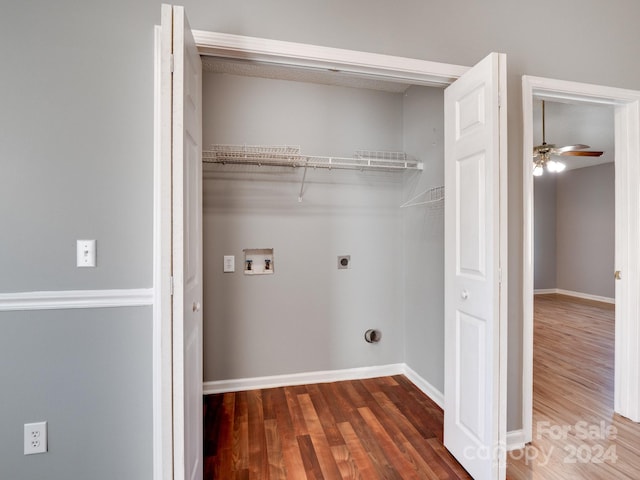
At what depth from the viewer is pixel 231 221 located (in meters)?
2.62

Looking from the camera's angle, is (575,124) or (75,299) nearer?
(75,299)

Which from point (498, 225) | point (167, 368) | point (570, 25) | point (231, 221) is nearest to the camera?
point (167, 368)

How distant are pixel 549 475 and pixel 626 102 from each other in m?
2.43

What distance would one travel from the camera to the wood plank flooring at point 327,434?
5.66 ft

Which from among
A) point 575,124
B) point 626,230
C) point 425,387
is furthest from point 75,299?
point 575,124

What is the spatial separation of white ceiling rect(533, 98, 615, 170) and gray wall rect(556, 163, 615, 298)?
3.41 feet

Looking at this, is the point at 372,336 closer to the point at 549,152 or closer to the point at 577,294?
the point at 549,152

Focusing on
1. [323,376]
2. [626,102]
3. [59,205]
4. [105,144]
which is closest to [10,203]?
Result: [59,205]

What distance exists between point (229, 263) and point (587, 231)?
24.6ft

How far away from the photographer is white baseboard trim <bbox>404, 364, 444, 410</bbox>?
7.81 ft

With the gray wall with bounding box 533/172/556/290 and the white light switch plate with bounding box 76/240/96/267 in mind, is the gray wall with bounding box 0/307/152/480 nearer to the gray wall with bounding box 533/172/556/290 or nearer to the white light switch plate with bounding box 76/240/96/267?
the white light switch plate with bounding box 76/240/96/267

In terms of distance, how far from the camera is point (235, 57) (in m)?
1.55

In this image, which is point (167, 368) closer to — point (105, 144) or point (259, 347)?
point (105, 144)

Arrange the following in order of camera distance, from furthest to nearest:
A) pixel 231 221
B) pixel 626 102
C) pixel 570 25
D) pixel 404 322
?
pixel 404 322, pixel 231 221, pixel 626 102, pixel 570 25
